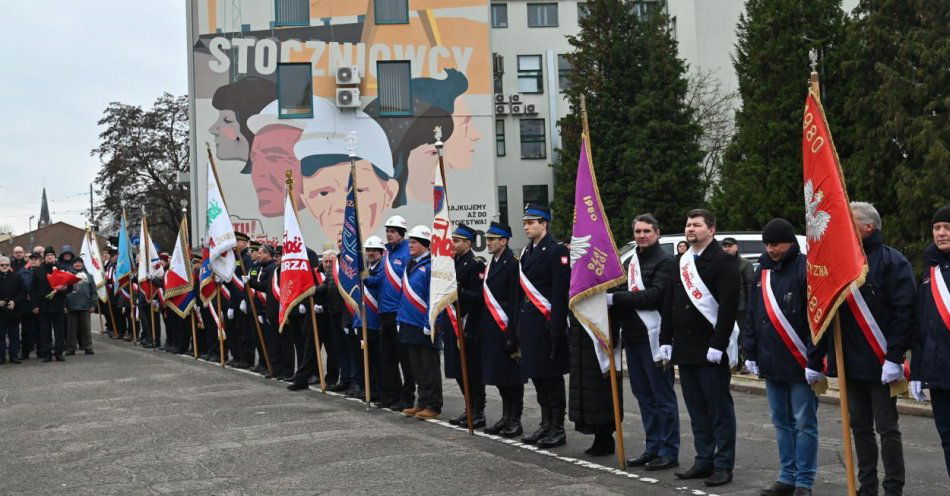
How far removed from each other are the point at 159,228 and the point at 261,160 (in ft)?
75.6

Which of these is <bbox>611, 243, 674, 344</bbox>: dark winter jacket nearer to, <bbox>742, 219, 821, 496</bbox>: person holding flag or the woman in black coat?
the woman in black coat

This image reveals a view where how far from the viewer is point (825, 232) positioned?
266 inches

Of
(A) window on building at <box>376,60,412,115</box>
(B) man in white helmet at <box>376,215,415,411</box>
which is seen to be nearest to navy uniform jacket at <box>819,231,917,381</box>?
(B) man in white helmet at <box>376,215,415,411</box>

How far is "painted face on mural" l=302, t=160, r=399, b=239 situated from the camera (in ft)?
120

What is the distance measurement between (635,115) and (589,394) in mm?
31752

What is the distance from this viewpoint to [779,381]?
7262 mm

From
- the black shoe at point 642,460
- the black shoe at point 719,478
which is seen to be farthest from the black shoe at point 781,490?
the black shoe at point 642,460

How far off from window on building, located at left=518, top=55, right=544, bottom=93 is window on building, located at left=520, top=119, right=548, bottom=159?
158 cm

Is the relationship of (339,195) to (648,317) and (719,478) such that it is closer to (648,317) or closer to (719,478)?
(648,317)

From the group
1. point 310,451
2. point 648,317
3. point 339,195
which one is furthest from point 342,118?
point 648,317

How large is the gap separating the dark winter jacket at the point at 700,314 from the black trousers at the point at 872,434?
1032 mm

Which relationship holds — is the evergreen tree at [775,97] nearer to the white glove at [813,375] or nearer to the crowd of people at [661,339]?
the crowd of people at [661,339]

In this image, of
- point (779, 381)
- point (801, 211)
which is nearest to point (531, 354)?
point (779, 381)

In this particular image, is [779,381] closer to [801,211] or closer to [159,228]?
[801,211]
